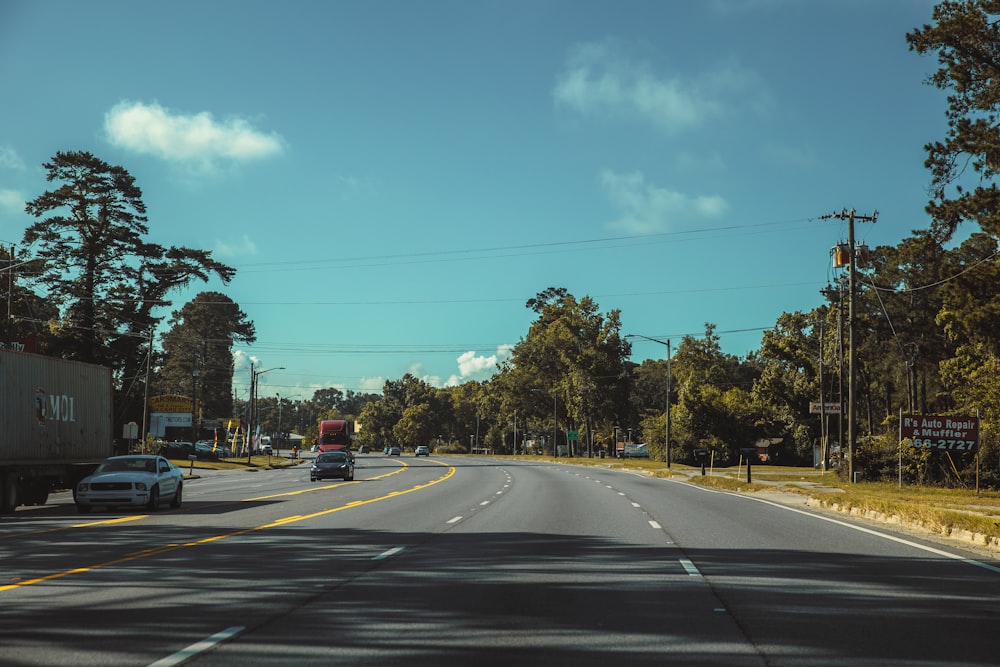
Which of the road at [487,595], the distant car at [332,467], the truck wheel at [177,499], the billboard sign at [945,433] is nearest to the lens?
the road at [487,595]

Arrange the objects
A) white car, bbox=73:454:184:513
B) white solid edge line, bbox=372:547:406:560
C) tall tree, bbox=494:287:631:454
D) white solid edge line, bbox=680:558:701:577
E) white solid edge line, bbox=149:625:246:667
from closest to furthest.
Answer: white solid edge line, bbox=149:625:246:667, white solid edge line, bbox=680:558:701:577, white solid edge line, bbox=372:547:406:560, white car, bbox=73:454:184:513, tall tree, bbox=494:287:631:454

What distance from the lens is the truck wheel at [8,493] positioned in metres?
25.1

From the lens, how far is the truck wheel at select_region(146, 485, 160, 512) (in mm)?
25234

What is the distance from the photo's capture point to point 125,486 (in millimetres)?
24844

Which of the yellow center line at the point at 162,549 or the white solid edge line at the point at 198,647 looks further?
the yellow center line at the point at 162,549

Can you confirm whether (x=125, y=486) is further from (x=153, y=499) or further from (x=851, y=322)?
(x=851, y=322)

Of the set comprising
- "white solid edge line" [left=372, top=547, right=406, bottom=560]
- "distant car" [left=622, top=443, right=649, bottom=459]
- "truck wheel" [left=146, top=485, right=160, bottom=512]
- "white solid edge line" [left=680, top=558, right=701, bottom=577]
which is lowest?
A: "distant car" [left=622, top=443, right=649, bottom=459]

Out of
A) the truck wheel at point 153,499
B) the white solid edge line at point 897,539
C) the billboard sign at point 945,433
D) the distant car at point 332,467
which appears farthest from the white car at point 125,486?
the billboard sign at point 945,433

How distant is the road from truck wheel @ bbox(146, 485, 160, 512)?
190 inches

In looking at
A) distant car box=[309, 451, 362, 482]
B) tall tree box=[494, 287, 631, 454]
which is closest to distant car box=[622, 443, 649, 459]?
tall tree box=[494, 287, 631, 454]

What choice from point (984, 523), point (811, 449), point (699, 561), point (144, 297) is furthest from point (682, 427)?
point (699, 561)

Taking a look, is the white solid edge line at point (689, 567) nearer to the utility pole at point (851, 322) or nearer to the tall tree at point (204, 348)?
the utility pole at point (851, 322)

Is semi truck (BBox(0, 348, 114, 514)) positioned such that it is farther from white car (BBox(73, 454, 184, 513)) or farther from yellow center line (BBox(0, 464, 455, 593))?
yellow center line (BBox(0, 464, 455, 593))

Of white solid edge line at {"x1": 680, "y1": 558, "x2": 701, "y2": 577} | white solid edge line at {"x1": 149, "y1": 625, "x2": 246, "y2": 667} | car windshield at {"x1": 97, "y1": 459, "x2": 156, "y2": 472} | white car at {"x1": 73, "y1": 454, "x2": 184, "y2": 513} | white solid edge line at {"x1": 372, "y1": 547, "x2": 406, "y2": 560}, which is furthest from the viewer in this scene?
car windshield at {"x1": 97, "y1": 459, "x2": 156, "y2": 472}
